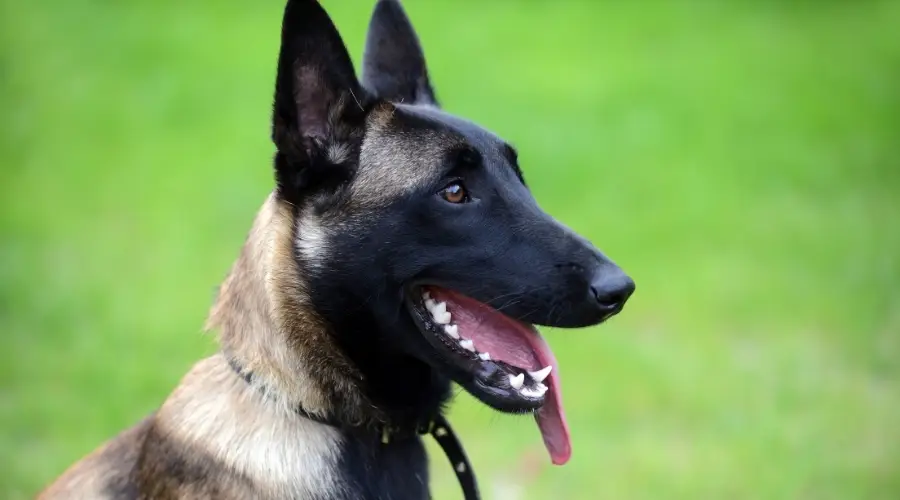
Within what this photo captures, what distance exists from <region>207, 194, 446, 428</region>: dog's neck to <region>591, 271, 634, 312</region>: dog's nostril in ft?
2.17

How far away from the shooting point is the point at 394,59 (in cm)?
371

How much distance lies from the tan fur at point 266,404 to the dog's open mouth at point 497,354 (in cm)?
30

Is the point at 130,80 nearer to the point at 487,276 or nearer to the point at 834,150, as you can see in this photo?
the point at 834,150

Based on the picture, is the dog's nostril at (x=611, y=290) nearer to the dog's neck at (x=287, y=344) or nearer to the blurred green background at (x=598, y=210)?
the dog's neck at (x=287, y=344)

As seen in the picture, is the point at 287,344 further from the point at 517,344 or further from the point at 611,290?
the point at 611,290

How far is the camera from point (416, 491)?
3229mm

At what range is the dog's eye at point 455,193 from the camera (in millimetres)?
3086

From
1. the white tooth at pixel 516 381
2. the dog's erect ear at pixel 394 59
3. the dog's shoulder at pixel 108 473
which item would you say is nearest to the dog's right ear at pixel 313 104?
the dog's erect ear at pixel 394 59

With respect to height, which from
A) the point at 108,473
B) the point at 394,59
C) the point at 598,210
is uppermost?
the point at 394,59

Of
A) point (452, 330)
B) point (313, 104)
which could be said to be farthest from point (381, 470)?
point (313, 104)

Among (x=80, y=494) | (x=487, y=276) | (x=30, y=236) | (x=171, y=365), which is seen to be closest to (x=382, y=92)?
(x=487, y=276)

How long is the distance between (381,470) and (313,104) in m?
1.13

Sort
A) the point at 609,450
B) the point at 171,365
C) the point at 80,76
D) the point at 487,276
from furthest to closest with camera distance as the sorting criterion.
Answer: the point at 80,76 < the point at 171,365 < the point at 609,450 < the point at 487,276

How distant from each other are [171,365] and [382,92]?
12.2 feet
